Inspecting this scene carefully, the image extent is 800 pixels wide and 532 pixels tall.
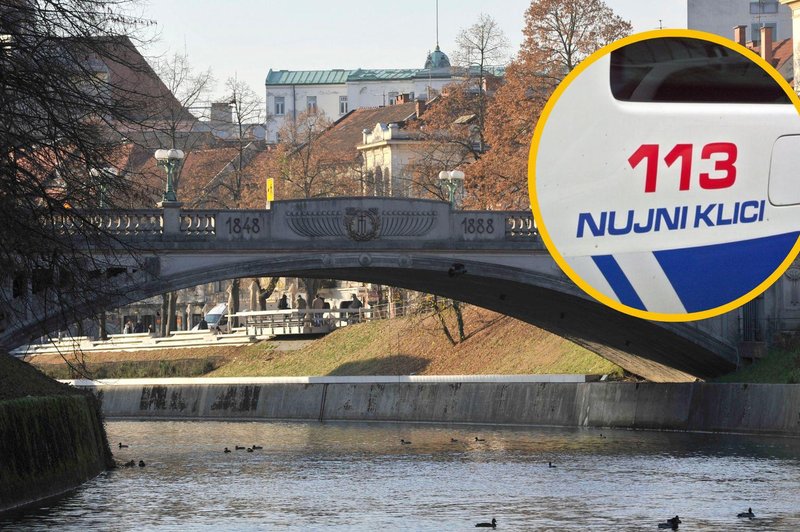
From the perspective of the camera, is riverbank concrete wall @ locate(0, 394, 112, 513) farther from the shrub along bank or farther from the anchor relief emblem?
the anchor relief emblem

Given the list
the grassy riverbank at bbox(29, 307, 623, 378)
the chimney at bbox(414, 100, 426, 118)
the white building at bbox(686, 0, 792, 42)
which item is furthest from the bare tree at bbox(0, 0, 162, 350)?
the chimney at bbox(414, 100, 426, 118)

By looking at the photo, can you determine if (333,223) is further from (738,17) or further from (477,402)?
(738,17)

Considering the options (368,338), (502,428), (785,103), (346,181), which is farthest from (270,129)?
(785,103)

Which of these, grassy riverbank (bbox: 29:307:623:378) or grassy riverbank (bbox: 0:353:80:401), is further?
grassy riverbank (bbox: 29:307:623:378)

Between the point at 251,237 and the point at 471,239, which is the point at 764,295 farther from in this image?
the point at 251,237

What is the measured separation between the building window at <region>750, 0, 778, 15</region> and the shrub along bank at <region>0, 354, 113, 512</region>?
67.8 meters

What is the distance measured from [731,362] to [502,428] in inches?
263

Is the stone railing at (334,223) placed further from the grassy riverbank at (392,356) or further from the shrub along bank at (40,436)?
the grassy riverbank at (392,356)

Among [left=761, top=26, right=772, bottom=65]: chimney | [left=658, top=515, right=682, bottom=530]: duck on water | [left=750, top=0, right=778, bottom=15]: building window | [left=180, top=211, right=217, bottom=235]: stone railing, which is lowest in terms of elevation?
[left=658, top=515, right=682, bottom=530]: duck on water

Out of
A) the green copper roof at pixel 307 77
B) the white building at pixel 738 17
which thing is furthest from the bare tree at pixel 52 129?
the green copper roof at pixel 307 77

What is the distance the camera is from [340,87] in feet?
543

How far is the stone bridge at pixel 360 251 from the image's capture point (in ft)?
152

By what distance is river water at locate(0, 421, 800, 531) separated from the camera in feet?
102

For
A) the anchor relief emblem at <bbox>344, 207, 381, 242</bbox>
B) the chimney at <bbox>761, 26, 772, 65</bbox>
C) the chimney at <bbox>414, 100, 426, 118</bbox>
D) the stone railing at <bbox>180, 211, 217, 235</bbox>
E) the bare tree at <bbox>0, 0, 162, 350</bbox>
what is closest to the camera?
the bare tree at <bbox>0, 0, 162, 350</bbox>
